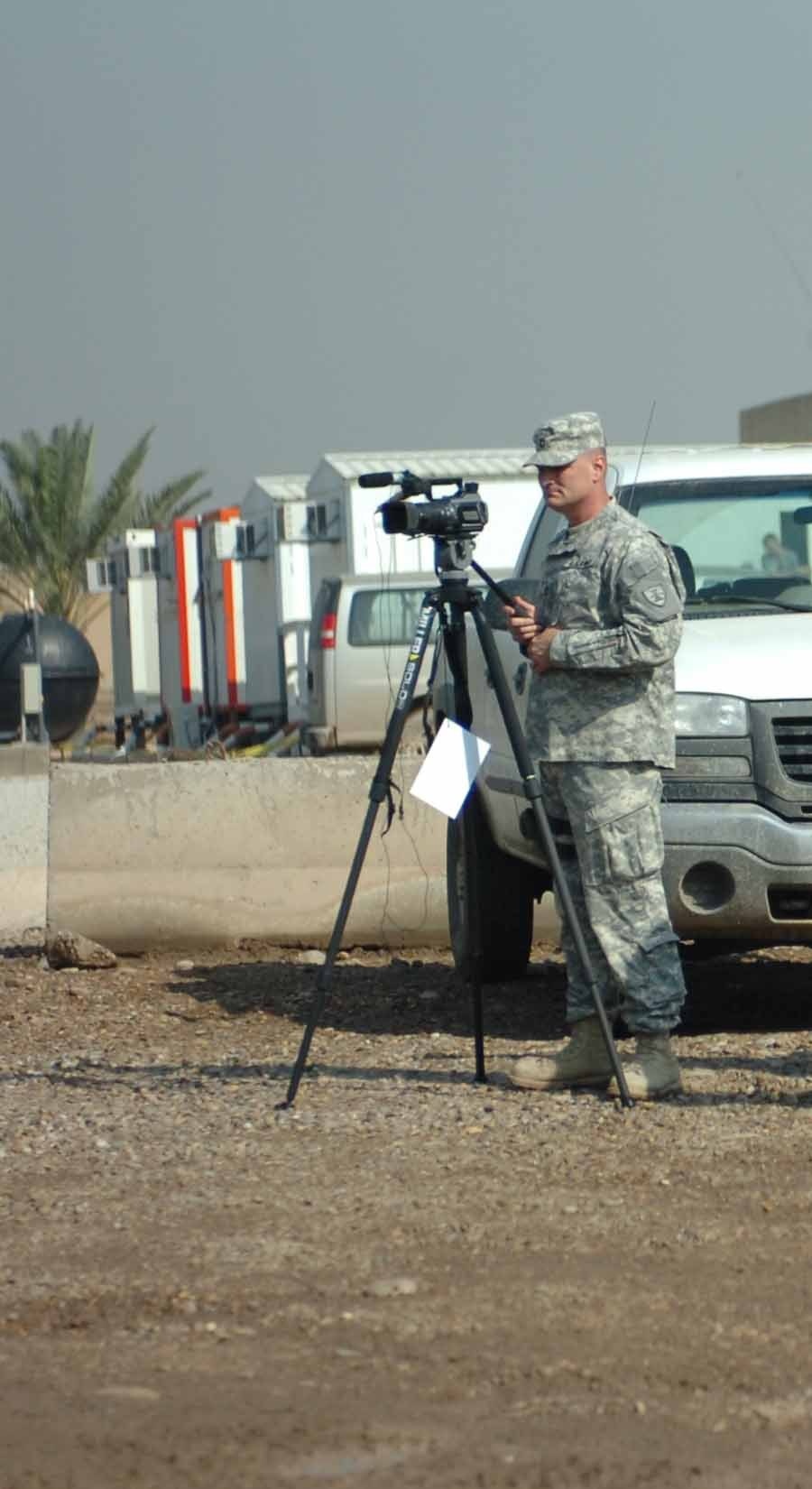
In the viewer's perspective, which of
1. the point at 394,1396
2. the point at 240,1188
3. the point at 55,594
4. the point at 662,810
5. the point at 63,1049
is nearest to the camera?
the point at 394,1396

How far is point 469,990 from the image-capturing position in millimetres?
8914

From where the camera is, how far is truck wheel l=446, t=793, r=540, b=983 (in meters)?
8.52

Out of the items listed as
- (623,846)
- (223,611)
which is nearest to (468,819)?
(623,846)

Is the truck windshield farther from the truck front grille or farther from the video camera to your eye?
the video camera

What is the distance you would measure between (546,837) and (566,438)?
3.61ft

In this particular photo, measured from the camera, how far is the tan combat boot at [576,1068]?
661 centimetres

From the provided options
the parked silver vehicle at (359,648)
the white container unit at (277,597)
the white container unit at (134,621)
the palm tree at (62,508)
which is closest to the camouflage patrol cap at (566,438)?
the parked silver vehicle at (359,648)

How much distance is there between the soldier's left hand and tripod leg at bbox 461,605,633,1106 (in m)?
0.10

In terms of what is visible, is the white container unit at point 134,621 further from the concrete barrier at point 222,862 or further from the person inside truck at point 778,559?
the person inside truck at point 778,559

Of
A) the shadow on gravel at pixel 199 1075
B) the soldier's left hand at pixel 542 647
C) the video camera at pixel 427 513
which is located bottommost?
the shadow on gravel at pixel 199 1075

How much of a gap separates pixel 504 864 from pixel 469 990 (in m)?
0.66

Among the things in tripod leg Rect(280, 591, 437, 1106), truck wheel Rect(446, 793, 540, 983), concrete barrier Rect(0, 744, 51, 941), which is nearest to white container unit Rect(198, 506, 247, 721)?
concrete barrier Rect(0, 744, 51, 941)

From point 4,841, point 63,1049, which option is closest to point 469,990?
point 63,1049

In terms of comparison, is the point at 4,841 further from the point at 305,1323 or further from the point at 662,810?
the point at 305,1323
